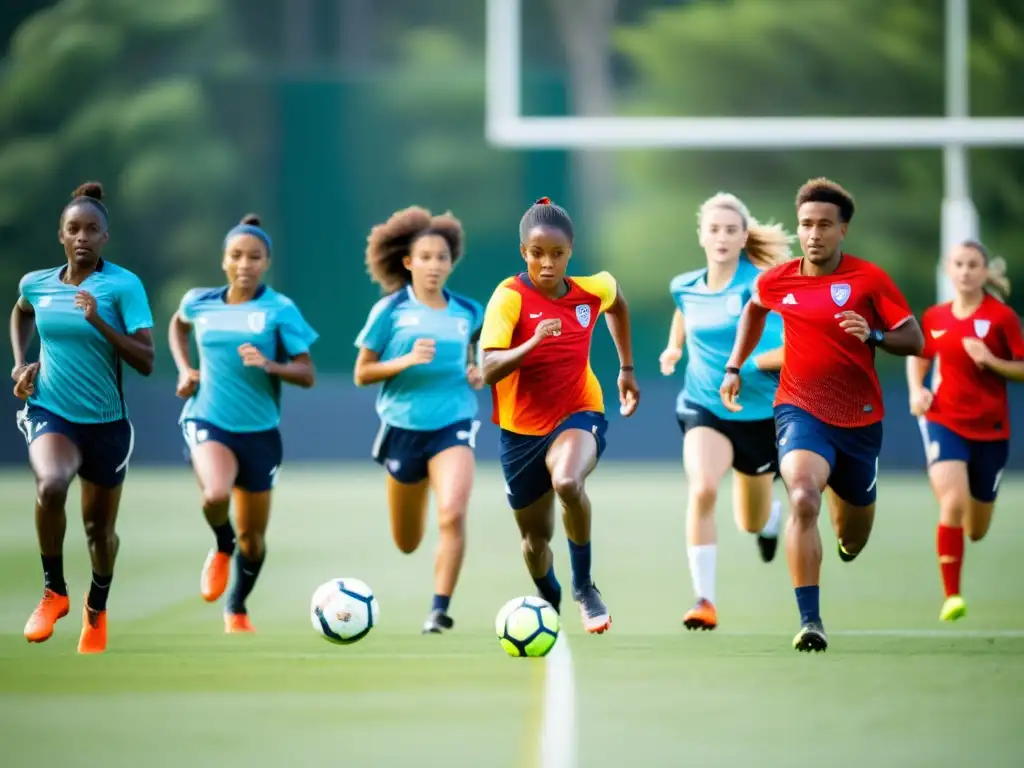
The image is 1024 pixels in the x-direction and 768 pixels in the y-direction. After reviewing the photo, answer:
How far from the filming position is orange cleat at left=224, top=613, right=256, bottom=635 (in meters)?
9.22

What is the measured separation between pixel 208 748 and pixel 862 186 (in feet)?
67.5

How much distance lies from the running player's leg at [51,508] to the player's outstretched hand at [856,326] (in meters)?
3.29

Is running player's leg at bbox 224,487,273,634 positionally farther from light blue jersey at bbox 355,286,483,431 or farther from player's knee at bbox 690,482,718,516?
player's knee at bbox 690,482,718,516

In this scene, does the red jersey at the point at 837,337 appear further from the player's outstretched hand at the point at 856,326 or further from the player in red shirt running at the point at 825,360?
the player's outstretched hand at the point at 856,326

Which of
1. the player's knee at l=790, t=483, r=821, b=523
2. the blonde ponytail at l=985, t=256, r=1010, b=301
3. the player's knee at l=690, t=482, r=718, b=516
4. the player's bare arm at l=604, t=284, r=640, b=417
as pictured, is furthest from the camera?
the blonde ponytail at l=985, t=256, r=1010, b=301

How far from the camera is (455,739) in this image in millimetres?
5797

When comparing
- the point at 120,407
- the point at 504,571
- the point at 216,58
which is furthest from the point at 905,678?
the point at 216,58

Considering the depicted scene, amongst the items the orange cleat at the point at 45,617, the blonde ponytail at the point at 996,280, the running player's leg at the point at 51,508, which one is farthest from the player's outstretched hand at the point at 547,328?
the blonde ponytail at the point at 996,280

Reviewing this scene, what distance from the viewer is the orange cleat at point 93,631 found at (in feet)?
26.2

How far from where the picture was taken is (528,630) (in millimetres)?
7465

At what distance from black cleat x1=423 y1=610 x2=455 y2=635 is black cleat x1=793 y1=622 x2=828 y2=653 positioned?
6.22ft

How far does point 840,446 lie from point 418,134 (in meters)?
17.7

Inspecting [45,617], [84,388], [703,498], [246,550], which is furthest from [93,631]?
[703,498]

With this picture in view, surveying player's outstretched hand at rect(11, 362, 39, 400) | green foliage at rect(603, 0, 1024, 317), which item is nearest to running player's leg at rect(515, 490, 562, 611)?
player's outstretched hand at rect(11, 362, 39, 400)
